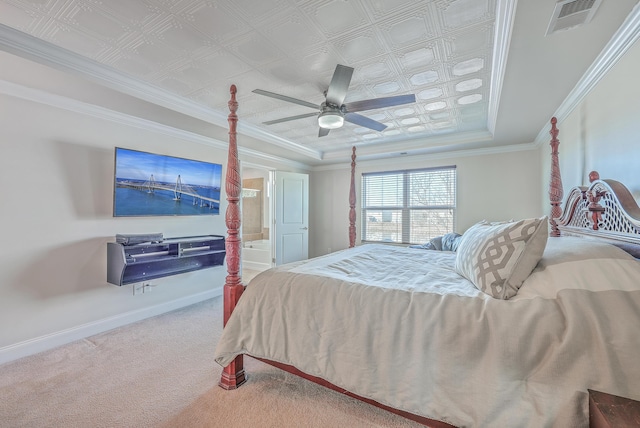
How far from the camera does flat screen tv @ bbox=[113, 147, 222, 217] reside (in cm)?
284

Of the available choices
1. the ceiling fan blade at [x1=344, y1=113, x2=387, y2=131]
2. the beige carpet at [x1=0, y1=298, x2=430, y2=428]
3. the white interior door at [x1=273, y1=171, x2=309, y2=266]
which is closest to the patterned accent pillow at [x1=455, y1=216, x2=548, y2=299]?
the beige carpet at [x1=0, y1=298, x2=430, y2=428]

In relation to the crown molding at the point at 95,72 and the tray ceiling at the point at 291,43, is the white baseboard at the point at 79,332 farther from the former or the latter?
the tray ceiling at the point at 291,43

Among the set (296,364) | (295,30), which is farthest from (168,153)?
(296,364)

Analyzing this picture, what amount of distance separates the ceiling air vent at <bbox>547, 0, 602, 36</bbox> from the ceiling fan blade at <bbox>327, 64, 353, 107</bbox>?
3.89 ft

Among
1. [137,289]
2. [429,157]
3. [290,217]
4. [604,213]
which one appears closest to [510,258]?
[604,213]

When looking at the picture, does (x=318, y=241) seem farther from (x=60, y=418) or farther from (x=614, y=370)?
(x=614, y=370)

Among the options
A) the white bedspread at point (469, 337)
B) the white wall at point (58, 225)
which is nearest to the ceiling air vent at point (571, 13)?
the white bedspread at point (469, 337)

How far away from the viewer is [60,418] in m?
1.56

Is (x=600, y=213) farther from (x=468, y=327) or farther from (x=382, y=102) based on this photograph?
(x=382, y=102)

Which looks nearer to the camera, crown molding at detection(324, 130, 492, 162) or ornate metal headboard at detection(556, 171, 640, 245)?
ornate metal headboard at detection(556, 171, 640, 245)

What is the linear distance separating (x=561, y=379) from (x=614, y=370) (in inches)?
6.6

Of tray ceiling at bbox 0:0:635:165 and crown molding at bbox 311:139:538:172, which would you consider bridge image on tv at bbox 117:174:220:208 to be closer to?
tray ceiling at bbox 0:0:635:165

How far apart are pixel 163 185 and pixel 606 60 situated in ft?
13.8

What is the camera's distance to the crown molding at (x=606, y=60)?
5.00ft
